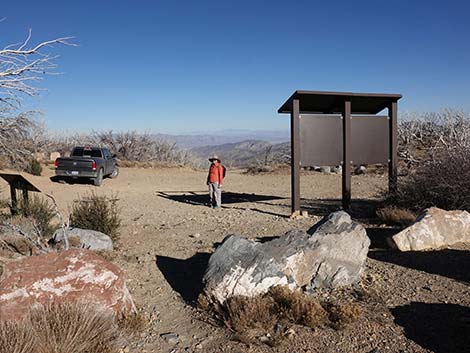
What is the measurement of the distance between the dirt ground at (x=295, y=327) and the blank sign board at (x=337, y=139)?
1.42 m

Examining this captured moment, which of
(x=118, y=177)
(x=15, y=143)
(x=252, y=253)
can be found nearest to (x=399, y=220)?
(x=252, y=253)

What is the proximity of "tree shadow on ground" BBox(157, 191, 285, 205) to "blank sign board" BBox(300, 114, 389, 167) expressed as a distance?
402 centimetres

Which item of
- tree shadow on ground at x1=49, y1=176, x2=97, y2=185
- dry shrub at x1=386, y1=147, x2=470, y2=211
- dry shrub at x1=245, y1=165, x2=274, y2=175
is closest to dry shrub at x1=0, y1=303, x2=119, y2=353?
dry shrub at x1=386, y1=147, x2=470, y2=211

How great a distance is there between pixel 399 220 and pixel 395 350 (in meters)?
5.33

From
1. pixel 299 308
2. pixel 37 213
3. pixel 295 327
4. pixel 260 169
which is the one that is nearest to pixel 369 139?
pixel 299 308

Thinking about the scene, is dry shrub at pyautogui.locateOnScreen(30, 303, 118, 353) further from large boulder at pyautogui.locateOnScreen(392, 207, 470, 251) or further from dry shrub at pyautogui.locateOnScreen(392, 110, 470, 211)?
dry shrub at pyautogui.locateOnScreen(392, 110, 470, 211)

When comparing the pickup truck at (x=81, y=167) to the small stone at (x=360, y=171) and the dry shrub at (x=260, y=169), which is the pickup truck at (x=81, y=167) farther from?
the small stone at (x=360, y=171)

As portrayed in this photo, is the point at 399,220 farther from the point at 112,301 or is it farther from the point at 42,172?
the point at 42,172

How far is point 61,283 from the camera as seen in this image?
4621 mm

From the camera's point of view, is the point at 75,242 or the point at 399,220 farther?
A: the point at 399,220

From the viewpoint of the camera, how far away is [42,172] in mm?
24188

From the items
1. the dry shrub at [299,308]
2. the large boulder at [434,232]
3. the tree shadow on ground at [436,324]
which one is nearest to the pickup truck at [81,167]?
the large boulder at [434,232]

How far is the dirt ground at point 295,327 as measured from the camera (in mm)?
4145

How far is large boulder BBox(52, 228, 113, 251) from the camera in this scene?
7.24 m
